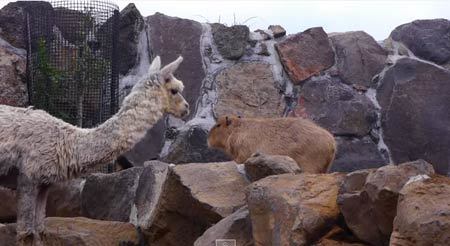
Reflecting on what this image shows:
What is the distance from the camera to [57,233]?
Answer: 249 inches

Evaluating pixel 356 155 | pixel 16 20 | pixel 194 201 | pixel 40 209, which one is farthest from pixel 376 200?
pixel 16 20

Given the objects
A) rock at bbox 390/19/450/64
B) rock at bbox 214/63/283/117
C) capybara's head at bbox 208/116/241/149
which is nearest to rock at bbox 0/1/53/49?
rock at bbox 214/63/283/117

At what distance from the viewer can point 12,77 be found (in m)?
7.89

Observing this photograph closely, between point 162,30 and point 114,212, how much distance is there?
6.66ft

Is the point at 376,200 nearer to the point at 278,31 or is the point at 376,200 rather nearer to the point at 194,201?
the point at 194,201

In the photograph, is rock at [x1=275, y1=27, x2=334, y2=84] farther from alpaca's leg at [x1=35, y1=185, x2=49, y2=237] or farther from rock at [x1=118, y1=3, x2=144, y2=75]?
alpaca's leg at [x1=35, y1=185, x2=49, y2=237]

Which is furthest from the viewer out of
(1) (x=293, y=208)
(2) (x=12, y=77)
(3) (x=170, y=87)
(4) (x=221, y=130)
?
(2) (x=12, y=77)

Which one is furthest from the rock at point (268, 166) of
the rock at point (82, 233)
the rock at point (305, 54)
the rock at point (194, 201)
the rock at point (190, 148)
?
the rock at point (305, 54)

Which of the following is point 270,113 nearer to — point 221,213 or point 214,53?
point 214,53

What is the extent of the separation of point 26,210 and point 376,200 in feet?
9.14

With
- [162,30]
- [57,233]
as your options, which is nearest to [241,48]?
[162,30]

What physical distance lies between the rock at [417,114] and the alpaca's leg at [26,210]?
351 centimetres

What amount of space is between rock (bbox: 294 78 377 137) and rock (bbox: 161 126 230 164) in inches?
37.0

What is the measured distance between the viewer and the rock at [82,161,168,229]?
272 inches
